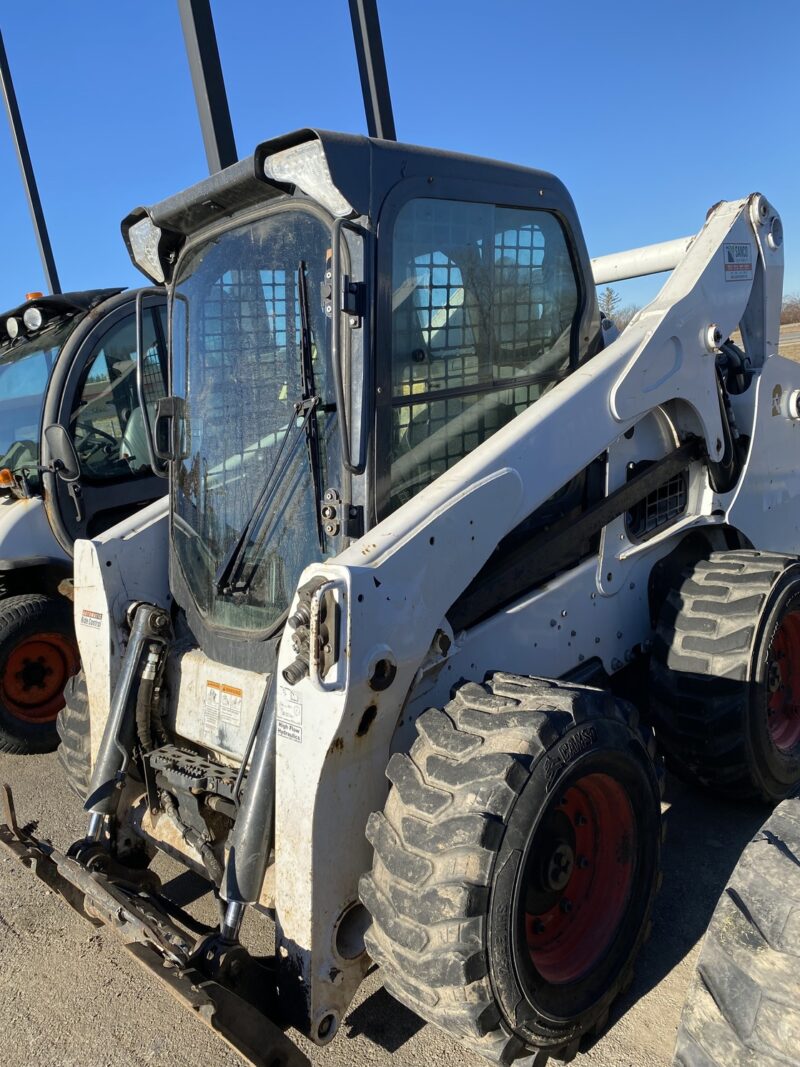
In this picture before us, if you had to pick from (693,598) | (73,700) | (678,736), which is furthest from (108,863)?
(693,598)

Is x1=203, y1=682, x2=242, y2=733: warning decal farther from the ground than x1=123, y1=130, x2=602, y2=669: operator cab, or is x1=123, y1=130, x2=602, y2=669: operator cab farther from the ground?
x1=123, y1=130, x2=602, y2=669: operator cab

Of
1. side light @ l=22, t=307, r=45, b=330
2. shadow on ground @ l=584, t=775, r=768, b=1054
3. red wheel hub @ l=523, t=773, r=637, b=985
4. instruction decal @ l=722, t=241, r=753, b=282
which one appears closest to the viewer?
red wheel hub @ l=523, t=773, r=637, b=985

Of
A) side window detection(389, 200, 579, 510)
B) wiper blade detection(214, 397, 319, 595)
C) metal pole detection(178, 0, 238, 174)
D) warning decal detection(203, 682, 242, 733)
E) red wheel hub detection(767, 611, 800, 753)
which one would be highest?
metal pole detection(178, 0, 238, 174)

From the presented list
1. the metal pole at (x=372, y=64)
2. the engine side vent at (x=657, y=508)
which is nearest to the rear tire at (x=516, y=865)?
the engine side vent at (x=657, y=508)

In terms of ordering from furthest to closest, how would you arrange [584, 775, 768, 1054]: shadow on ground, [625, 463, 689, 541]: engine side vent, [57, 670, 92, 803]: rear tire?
[625, 463, 689, 541]: engine side vent, [57, 670, 92, 803]: rear tire, [584, 775, 768, 1054]: shadow on ground

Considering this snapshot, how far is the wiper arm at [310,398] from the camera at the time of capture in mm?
2850

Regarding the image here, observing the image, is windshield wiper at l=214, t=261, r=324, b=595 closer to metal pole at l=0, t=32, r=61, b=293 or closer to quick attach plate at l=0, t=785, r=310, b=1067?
quick attach plate at l=0, t=785, r=310, b=1067

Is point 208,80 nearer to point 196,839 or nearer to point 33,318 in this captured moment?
point 33,318

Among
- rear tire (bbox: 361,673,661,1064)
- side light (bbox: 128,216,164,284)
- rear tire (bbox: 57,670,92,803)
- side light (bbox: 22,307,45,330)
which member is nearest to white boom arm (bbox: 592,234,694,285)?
side light (bbox: 128,216,164,284)

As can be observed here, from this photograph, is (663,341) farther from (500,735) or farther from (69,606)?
(69,606)

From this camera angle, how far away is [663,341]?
3.49m

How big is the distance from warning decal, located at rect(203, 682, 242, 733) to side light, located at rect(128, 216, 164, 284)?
173cm

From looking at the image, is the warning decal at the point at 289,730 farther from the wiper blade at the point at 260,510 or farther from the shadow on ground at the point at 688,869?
the shadow on ground at the point at 688,869

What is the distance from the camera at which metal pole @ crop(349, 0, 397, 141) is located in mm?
7715
